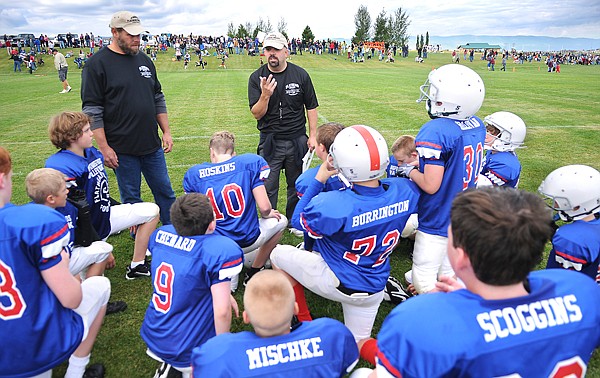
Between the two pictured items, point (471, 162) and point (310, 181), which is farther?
point (310, 181)

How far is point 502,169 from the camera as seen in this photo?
4.70 m

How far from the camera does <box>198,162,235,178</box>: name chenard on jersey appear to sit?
399cm

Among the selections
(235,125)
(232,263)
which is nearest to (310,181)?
(232,263)

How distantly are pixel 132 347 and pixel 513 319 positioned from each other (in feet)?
10.2

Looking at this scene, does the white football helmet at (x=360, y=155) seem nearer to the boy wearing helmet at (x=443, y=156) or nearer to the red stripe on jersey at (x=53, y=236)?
the boy wearing helmet at (x=443, y=156)

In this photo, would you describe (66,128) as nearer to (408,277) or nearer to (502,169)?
(408,277)

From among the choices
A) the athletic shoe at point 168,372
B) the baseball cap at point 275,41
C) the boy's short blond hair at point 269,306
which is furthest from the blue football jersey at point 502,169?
the athletic shoe at point 168,372

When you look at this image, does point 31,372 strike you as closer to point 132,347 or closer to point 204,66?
point 132,347

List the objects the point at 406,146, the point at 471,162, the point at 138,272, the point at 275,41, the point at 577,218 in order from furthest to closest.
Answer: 1. the point at 275,41
2. the point at 138,272
3. the point at 406,146
4. the point at 471,162
5. the point at 577,218

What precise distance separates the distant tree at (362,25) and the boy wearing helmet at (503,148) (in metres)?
74.3

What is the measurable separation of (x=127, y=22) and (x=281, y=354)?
4066mm

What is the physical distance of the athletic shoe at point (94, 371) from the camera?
311cm

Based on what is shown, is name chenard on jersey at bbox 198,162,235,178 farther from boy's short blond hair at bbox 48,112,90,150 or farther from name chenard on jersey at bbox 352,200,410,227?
name chenard on jersey at bbox 352,200,410,227

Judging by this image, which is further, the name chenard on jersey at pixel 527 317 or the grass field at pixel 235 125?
the grass field at pixel 235 125
